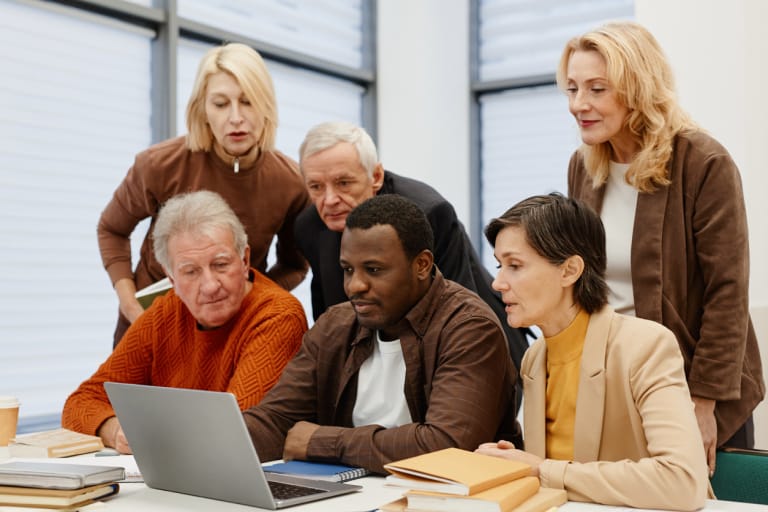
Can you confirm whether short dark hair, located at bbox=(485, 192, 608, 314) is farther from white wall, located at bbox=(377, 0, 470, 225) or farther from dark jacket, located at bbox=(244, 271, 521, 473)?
white wall, located at bbox=(377, 0, 470, 225)

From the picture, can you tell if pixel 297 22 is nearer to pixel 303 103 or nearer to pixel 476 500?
pixel 303 103

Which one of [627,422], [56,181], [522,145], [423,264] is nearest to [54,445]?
[423,264]

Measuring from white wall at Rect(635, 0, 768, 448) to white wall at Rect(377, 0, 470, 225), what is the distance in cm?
228

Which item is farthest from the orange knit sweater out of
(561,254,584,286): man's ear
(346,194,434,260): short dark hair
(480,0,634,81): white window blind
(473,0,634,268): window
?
(480,0,634,81): white window blind

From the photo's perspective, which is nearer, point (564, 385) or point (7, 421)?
point (564, 385)

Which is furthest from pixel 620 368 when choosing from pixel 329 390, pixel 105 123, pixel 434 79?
pixel 434 79

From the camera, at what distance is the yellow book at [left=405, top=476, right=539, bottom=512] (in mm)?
1342

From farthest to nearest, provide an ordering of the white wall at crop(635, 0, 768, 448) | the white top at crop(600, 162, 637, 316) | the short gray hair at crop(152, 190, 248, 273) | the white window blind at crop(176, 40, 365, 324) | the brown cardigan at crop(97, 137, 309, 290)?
the white window blind at crop(176, 40, 365, 324) → the white wall at crop(635, 0, 768, 448) → the brown cardigan at crop(97, 137, 309, 290) → the short gray hair at crop(152, 190, 248, 273) → the white top at crop(600, 162, 637, 316)

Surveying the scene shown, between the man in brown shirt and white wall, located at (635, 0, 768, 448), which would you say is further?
white wall, located at (635, 0, 768, 448)

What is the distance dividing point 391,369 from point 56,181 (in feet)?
8.02

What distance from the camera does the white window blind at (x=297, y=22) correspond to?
15.3 feet

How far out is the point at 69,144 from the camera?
398cm

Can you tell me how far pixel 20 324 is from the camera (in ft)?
12.3

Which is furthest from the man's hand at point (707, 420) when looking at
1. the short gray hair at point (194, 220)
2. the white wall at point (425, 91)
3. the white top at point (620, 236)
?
the white wall at point (425, 91)
